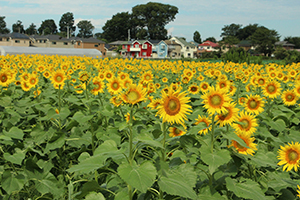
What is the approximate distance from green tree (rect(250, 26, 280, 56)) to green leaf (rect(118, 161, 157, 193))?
89376 millimetres

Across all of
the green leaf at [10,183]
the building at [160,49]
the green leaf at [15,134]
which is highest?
the building at [160,49]

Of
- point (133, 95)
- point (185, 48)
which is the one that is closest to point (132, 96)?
point (133, 95)

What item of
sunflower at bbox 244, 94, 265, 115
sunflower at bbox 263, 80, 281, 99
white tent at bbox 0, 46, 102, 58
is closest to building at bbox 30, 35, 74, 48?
white tent at bbox 0, 46, 102, 58

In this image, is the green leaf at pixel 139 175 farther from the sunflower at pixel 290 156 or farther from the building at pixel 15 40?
the building at pixel 15 40

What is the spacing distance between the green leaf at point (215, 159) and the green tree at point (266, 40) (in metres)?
88.9

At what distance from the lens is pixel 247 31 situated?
15138 centimetres

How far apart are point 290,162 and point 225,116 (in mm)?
1074

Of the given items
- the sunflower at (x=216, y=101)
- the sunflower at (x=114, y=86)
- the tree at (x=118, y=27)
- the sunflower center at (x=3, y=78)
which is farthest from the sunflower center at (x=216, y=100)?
the tree at (x=118, y=27)

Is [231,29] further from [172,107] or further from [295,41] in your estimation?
[172,107]

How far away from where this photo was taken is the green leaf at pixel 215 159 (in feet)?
6.29

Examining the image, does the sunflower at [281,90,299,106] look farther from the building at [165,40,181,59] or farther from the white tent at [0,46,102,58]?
the building at [165,40,181,59]

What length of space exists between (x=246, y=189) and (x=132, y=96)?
118cm

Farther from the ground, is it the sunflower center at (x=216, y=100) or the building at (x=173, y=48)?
the building at (x=173, y=48)

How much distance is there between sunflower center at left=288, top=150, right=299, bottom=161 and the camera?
2763mm
